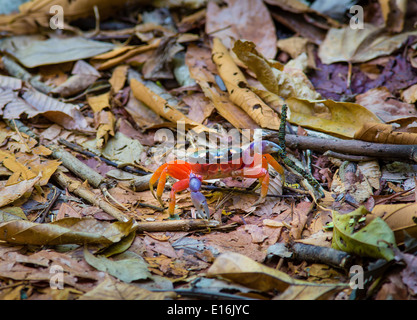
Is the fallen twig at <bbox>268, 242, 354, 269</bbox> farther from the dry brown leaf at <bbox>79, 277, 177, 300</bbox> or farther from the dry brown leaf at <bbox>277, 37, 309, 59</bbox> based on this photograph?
the dry brown leaf at <bbox>277, 37, 309, 59</bbox>

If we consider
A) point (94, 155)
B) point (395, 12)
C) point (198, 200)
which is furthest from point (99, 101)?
point (395, 12)

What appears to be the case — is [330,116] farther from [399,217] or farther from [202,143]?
[399,217]

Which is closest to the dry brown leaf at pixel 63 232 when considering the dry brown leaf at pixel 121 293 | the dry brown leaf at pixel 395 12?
the dry brown leaf at pixel 121 293

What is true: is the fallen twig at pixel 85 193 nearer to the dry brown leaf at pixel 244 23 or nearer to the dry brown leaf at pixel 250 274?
the dry brown leaf at pixel 250 274

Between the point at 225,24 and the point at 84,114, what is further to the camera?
the point at 225,24

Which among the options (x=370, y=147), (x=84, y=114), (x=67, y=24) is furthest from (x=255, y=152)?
(x=67, y=24)
